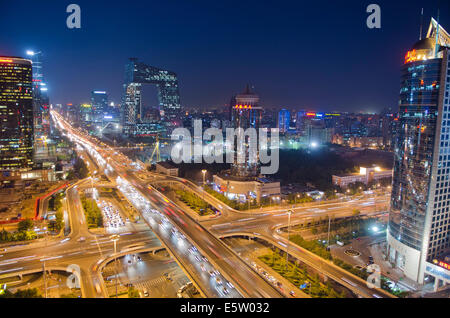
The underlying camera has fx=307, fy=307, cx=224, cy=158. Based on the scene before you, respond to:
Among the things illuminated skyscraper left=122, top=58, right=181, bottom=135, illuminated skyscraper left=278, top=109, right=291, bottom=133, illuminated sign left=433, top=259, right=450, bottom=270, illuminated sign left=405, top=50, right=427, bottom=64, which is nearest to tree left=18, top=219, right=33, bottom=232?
illuminated sign left=433, top=259, right=450, bottom=270

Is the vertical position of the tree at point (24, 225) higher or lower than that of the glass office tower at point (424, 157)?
lower

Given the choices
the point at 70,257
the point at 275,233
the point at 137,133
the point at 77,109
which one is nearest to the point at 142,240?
the point at 70,257

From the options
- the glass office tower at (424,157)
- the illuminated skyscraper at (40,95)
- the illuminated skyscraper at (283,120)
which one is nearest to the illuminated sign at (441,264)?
the glass office tower at (424,157)

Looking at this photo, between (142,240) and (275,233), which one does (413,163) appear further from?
(142,240)

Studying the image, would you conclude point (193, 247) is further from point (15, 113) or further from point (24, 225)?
point (15, 113)

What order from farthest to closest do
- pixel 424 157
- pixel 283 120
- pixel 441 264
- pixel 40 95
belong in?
1. pixel 283 120
2. pixel 40 95
3. pixel 424 157
4. pixel 441 264

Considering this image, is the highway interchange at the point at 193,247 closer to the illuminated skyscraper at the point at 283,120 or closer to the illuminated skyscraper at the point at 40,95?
the illuminated skyscraper at the point at 40,95

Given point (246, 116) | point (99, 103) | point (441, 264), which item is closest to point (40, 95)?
point (99, 103)
